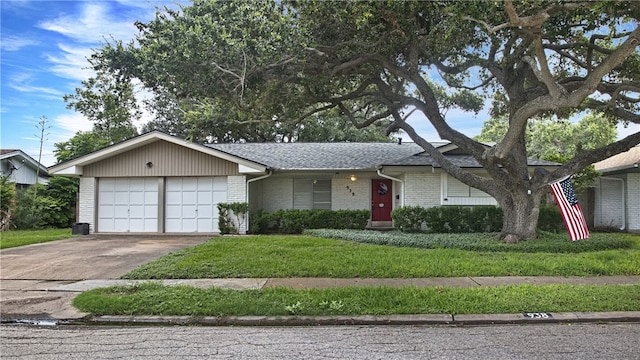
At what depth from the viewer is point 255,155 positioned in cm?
1909

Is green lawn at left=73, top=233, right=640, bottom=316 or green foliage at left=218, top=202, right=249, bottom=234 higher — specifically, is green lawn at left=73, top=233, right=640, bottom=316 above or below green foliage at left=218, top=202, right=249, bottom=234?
below

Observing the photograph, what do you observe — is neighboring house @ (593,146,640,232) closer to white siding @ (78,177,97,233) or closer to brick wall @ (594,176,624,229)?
brick wall @ (594,176,624,229)

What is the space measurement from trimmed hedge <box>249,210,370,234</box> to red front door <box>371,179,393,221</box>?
2.42 m

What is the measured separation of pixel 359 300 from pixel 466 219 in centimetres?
950

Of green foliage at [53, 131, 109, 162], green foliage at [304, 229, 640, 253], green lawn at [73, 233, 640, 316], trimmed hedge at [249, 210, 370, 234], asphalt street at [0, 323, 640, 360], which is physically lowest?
asphalt street at [0, 323, 640, 360]

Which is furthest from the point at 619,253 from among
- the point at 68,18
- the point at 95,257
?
the point at 68,18

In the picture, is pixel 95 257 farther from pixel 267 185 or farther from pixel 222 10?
pixel 267 185

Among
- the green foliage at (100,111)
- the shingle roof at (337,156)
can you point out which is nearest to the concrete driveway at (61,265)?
the shingle roof at (337,156)

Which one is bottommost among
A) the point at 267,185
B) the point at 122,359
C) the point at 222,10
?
the point at 122,359

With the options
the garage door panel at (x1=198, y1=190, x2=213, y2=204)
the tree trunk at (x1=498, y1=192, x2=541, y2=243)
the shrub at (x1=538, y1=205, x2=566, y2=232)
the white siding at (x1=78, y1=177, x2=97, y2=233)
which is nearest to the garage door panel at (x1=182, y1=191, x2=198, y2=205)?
the garage door panel at (x1=198, y1=190, x2=213, y2=204)

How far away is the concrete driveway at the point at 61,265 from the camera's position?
6320mm

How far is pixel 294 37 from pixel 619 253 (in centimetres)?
940

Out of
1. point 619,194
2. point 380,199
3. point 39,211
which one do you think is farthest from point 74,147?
point 619,194

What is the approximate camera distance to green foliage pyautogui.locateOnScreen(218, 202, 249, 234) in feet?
51.0
